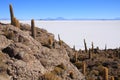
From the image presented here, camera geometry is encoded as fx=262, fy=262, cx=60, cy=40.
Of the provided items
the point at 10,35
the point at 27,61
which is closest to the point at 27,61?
the point at 27,61

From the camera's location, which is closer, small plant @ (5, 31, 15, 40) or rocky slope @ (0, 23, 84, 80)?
rocky slope @ (0, 23, 84, 80)

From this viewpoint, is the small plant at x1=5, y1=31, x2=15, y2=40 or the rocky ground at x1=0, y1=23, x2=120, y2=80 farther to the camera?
the small plant at x1=5, y1=31, x2=15, y2=40

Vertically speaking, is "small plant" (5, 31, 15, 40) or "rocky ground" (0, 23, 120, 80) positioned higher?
"small plant" (5, 31, 15, 40)

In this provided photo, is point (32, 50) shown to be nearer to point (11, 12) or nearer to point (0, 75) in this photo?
point (0, 75)

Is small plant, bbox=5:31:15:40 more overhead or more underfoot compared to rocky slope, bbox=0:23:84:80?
more overhead

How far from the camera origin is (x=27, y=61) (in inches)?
683

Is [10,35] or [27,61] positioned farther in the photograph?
[10,35]

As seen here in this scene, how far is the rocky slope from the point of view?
1627 cm

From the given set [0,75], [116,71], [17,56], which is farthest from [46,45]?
[116,71]

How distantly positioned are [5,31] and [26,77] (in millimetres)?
6443

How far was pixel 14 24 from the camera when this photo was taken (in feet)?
81.9

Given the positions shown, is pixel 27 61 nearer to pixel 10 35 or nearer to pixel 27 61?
pixel 27 61

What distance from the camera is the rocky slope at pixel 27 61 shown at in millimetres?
16266

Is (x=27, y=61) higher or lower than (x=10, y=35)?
lower
